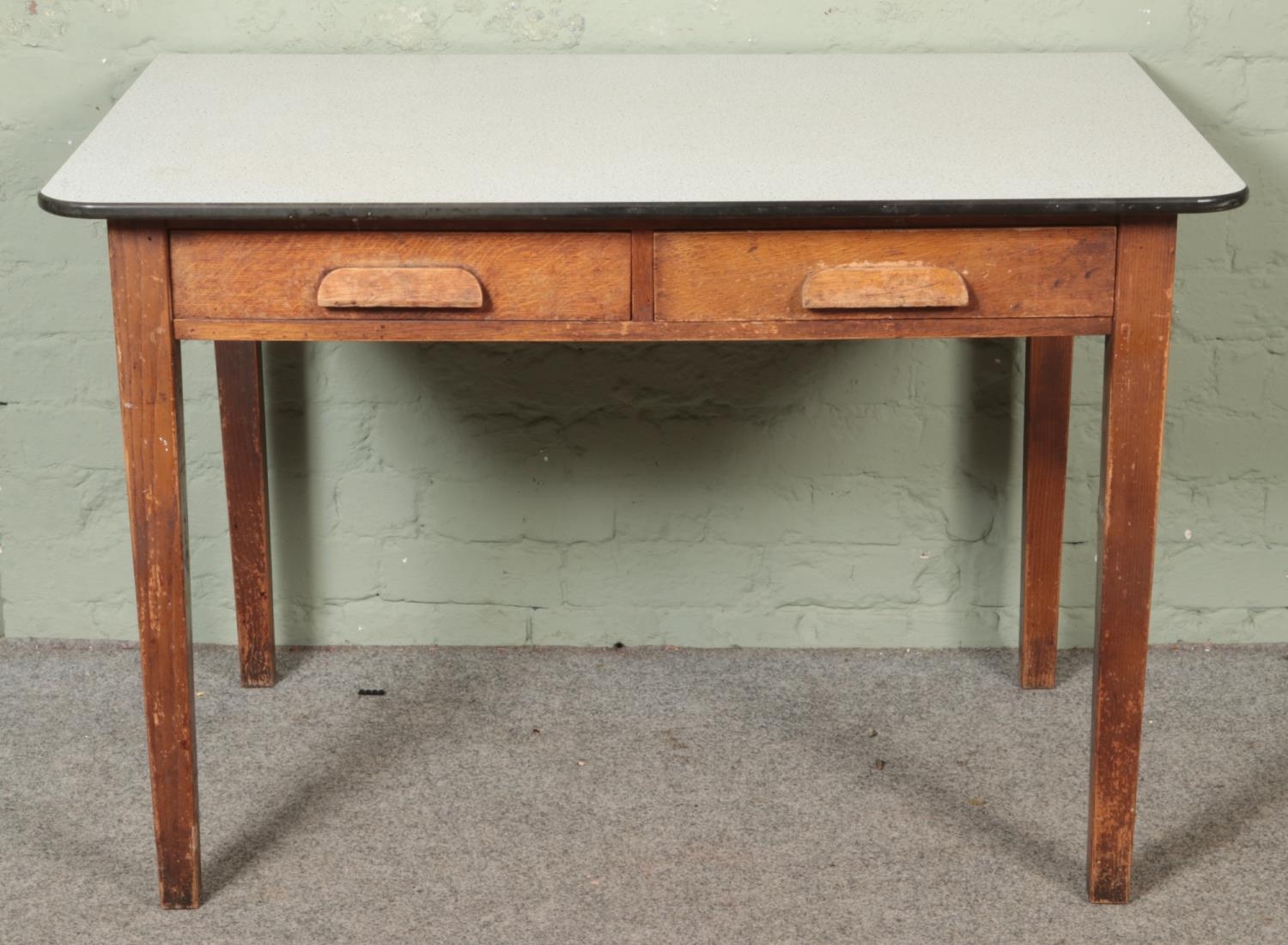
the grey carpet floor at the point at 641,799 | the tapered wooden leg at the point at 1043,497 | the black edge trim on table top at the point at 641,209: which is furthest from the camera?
the tapered wooden leg at the point at 1043,497

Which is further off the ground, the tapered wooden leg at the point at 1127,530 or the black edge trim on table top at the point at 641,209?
the black edge trim on table top at the point at 641,209

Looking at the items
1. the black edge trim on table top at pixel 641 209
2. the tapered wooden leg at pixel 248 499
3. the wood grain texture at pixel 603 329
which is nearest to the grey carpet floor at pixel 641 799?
the tapered wooden leg at pixel 248 499

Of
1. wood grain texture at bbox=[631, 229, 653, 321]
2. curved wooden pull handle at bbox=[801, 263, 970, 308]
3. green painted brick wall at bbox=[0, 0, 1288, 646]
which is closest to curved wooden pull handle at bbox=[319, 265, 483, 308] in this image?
wood grain texture at bbox=[631, 229, 653, 321]

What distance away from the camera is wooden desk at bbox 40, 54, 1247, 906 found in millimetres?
1780

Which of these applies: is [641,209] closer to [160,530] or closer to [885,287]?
[885,287]

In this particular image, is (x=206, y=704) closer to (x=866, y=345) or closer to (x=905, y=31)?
(x=866, y=345)

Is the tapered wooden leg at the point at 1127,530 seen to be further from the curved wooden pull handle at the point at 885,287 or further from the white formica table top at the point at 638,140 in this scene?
the curved wooden pull handle at the point at 885,287

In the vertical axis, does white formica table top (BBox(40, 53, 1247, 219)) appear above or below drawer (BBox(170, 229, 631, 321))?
above

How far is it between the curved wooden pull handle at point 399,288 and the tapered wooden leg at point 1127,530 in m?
0.78

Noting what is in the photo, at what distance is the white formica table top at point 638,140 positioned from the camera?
69.5 inches

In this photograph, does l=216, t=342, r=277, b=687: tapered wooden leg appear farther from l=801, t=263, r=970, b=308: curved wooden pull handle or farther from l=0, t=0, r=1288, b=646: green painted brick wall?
l=801, t=263, r=970, b=308: curved wooden pull handle

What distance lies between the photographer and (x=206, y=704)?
2.59 metres

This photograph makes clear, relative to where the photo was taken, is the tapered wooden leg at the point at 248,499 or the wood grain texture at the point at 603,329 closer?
the wood grain texture at the point at 603,329

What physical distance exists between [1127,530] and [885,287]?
438 millimetres
